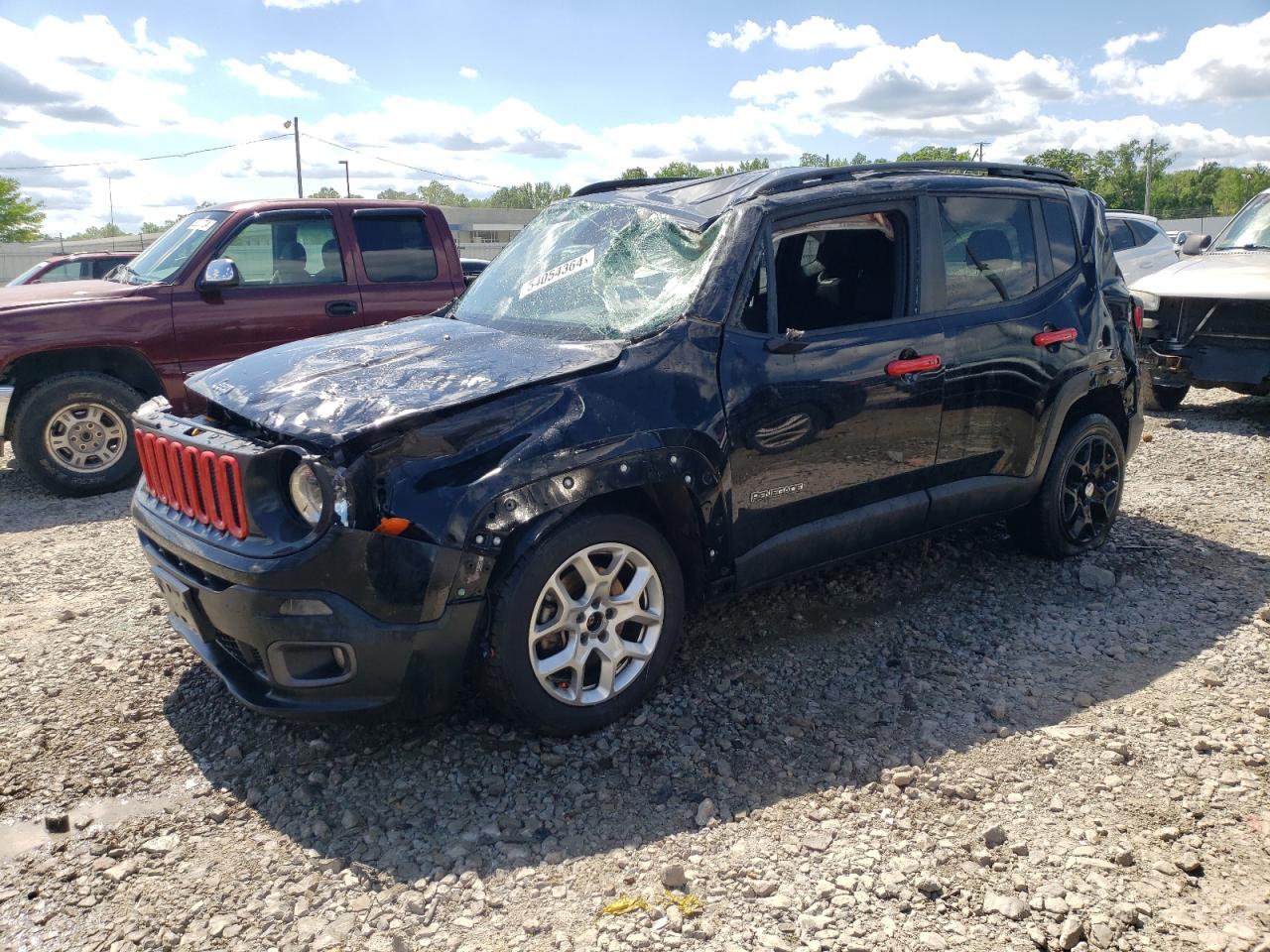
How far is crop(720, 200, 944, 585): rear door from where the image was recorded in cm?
373

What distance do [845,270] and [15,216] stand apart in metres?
73.6

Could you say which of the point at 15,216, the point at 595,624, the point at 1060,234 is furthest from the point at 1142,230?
the point at 15,216

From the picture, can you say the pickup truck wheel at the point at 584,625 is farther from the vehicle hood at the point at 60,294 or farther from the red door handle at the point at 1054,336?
the vehicle hood at the point at 60,294

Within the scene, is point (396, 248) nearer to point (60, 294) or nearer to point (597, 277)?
point (60, 294)

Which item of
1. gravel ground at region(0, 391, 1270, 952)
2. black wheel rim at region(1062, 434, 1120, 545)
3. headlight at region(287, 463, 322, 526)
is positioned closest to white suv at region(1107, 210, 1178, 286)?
black wheel rim at region(1062, 434, 1120, 545)

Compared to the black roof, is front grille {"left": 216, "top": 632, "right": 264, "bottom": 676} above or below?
below

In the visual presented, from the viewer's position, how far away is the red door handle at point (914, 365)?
4.09 m

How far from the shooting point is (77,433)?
277 inches

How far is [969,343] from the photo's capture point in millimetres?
4379

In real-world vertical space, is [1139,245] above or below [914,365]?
above

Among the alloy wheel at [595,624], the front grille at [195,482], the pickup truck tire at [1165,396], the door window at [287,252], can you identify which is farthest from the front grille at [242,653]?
the pickup truck tire at [1165,396]

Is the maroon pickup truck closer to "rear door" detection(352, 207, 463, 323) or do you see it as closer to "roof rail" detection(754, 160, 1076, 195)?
"rear door" detection(352, 207, 463, 323)

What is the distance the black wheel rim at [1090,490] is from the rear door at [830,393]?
1.23 meters

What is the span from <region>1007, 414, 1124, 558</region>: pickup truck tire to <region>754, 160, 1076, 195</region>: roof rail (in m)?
1.27
